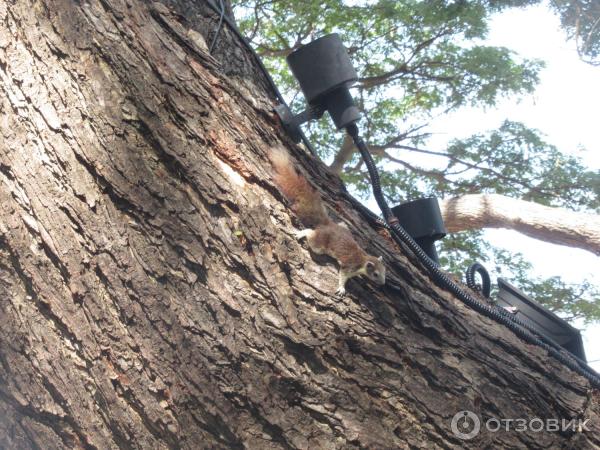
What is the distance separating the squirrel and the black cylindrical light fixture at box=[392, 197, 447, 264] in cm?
37

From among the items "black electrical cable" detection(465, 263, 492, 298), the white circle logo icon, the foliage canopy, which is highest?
the foliage canopy

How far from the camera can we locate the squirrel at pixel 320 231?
1.18 metres

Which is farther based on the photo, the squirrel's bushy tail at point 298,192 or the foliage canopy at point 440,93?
the foliage canopy at point 440,93

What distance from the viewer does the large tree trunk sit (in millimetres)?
1089

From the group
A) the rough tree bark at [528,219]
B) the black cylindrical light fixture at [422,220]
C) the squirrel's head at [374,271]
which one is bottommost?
the squirrel's head at [374,271]

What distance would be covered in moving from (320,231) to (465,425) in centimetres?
47

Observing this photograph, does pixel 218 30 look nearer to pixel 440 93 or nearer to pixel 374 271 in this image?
pixel 374 271

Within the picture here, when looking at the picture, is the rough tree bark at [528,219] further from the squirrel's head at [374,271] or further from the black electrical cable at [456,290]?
the squirrel's head at [374,271]

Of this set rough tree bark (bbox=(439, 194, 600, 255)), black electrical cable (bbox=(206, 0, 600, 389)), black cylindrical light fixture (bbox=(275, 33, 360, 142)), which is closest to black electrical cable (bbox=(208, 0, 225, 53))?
black electrical cable (bbox=(206, 0, 600, 389))

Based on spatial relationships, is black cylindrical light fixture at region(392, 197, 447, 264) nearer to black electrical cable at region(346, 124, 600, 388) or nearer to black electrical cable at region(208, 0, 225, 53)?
black electrical cable at region(346, 124, 600, 388)

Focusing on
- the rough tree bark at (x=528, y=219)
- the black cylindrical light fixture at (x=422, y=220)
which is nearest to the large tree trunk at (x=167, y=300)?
the black cylindrical light fixture at (x=422, y=220)

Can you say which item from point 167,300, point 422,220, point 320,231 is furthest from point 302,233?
point 422,220

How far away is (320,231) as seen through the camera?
4.16 ft

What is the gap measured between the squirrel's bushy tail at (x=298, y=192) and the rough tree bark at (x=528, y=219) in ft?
7.38
